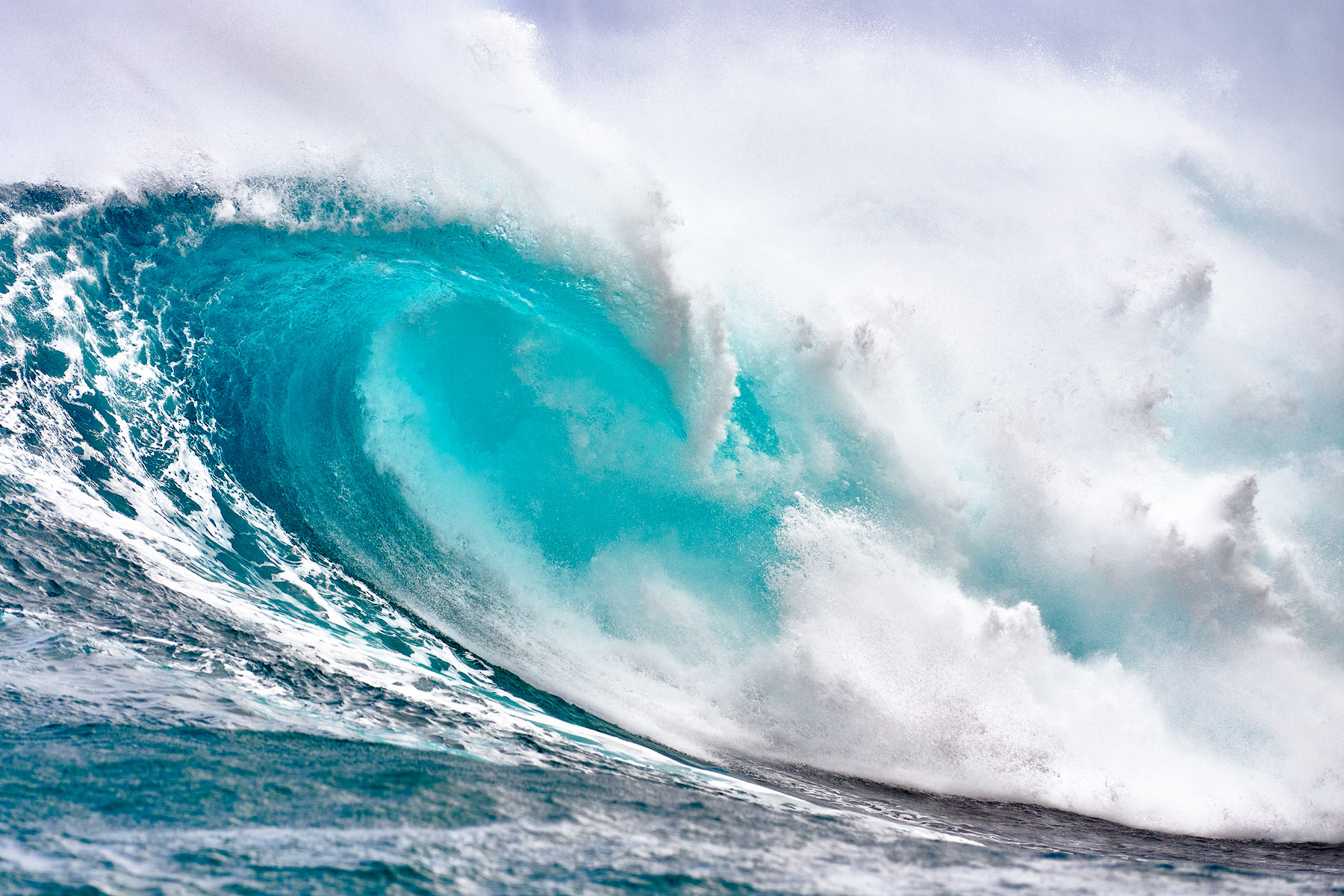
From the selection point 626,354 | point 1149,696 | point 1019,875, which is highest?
point 626,354

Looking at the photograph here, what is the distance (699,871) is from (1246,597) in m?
7.71

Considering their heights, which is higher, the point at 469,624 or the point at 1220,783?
the point at 1220,783

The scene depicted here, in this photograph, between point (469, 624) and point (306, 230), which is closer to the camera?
point (469, 624)

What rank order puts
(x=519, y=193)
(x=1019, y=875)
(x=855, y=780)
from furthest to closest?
(x=519, y=193) < (x=855, y=780) < (x=1019, y=875)

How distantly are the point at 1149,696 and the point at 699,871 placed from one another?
644 cm

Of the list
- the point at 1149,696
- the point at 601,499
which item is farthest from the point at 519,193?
the point at 1149,696

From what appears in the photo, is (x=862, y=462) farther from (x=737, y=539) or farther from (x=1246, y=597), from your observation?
(x=1246, y=597)

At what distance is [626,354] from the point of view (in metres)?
8.67

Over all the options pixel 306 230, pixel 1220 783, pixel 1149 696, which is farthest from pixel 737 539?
pixel 306 230

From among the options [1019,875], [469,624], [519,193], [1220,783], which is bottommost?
[1019,875]

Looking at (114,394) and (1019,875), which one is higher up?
(114,394)

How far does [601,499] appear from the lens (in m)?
8.25

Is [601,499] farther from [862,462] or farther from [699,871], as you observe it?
[699,871]

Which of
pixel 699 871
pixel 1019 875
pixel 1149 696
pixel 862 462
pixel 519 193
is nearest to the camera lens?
pixel 699 871
